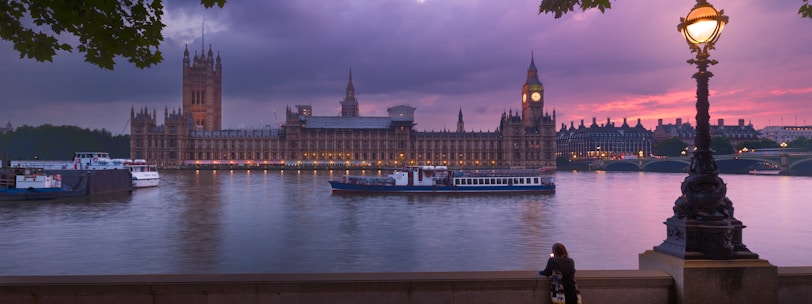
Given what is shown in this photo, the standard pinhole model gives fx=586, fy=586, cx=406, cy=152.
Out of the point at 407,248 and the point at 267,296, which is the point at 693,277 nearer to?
the point at 267,296

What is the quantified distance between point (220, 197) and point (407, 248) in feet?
100

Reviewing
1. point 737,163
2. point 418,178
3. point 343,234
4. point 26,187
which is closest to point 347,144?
point 737,163

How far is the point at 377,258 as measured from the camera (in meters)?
22.5

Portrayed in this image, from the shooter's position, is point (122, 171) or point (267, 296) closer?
point (267, 296)

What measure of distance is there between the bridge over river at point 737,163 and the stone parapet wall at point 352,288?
84.3 metres

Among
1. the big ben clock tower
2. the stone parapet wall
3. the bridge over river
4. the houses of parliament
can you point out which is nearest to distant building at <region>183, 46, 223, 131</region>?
the houses of parliament

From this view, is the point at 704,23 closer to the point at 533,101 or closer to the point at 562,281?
the point at 562,281

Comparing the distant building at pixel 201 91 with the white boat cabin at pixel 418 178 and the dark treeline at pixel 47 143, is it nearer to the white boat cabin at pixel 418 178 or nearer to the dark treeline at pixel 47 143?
the dark treeline at pixel 47 143

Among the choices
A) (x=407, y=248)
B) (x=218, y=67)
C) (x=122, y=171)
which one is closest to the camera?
(x=407, y=248)

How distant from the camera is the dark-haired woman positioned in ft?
21.4

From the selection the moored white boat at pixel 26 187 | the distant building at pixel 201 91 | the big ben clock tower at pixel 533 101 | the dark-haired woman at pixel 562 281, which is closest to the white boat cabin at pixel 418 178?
the moored white boat at pixel 26 187

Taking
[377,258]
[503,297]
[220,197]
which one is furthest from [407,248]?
[220,197]

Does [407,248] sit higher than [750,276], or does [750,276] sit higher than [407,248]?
[750,276]

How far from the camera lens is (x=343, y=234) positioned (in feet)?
94.5
